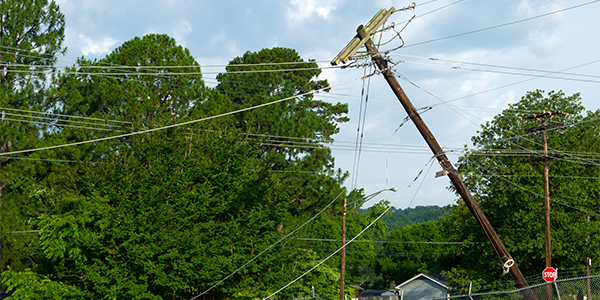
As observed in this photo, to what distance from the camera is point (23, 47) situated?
24.0m

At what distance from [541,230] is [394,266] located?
158 feet

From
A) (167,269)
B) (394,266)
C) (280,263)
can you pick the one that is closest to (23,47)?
(167,269)

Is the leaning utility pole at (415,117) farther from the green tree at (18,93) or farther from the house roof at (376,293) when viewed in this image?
the house roof at (376,293)

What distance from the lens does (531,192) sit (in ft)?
98.1

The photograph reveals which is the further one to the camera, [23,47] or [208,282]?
[23,47]

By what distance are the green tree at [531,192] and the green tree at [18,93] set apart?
2421 cm

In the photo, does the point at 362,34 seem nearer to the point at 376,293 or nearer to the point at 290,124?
the point at 290,124

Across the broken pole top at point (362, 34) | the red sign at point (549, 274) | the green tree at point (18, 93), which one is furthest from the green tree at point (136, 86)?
the red sign at point (549, 274)

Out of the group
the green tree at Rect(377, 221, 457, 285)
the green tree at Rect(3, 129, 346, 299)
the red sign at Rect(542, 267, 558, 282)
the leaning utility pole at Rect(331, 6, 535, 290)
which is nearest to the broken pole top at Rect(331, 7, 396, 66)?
the leaning utility pole at Rect(331, 6, 535, 290)

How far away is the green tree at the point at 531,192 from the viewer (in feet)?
97.1

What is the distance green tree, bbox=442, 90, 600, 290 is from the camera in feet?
97.1

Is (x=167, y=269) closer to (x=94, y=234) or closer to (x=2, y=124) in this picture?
(x=94, y=234)

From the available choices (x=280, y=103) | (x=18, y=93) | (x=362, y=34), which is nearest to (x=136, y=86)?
(x=18, y=93)

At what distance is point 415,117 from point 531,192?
66.5ft
